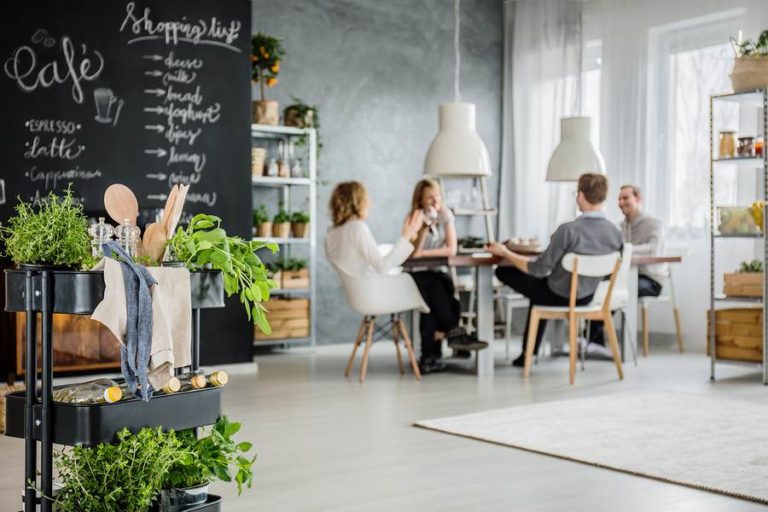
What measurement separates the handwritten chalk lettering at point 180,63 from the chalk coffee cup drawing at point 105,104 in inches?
16.6

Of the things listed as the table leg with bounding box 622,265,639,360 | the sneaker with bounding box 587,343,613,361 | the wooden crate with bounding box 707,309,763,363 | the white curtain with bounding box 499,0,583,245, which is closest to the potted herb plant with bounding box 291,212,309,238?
the sneaker with bounding box 587,343,613,361

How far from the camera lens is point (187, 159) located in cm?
652

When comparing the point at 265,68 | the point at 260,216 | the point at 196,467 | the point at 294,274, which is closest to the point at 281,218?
the point at 260,216

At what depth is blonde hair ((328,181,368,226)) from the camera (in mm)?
6270

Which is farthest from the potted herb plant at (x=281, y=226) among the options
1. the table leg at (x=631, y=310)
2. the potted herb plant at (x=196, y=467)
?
the potted herb plant at (x=196, y=467)

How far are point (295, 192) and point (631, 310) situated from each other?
2916 mm

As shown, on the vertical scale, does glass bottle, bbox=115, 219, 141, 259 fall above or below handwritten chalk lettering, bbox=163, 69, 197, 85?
below

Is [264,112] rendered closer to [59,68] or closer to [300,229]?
[300,229]

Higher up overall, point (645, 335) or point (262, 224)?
point (262, 224)

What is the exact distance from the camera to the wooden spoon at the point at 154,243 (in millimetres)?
2684

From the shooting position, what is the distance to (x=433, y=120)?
935 centimetres

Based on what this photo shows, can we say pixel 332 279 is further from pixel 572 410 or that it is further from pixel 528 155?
pixel 572 410

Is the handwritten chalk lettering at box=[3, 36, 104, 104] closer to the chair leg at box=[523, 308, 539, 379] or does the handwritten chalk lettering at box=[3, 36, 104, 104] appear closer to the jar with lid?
the chair leg at box=[523, 308, 539, 379]

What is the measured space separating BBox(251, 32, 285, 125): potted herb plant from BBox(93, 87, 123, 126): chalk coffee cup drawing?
147cm
